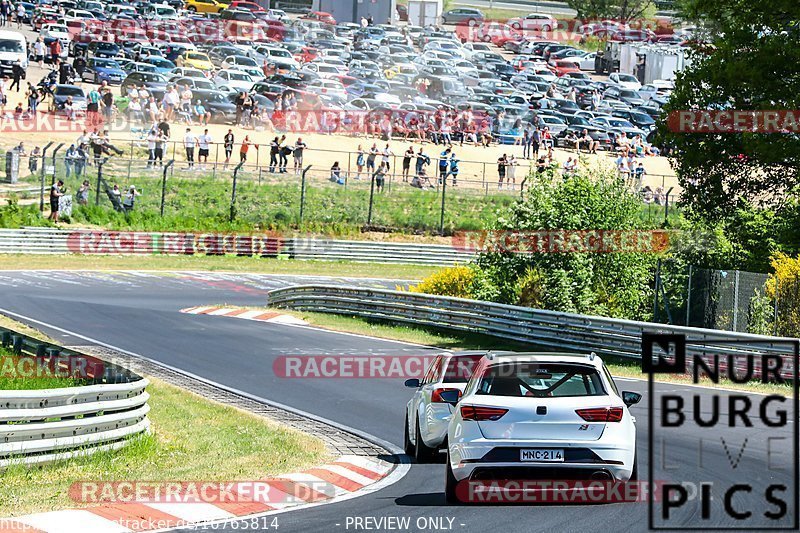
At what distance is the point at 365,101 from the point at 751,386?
4287 centimetres

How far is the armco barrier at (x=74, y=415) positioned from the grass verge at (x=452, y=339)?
35.0 ft

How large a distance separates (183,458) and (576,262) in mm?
15922

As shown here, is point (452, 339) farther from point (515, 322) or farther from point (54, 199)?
point (54, 199)

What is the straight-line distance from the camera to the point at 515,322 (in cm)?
2777

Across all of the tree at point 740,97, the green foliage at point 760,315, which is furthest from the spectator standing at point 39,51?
the green foliage at point 760,315

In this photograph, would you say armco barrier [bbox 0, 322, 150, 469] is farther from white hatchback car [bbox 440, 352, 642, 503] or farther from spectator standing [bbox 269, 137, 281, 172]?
spectator standing [bbox 269, 137, 281, 172]

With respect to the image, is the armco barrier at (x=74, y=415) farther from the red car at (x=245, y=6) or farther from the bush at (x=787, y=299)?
the red car at (x=245, y=6)

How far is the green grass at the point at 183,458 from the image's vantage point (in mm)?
12072

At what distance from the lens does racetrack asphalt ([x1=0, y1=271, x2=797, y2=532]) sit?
1066cm

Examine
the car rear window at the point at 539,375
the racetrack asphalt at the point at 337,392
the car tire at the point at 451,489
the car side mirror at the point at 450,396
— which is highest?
the car rear window at the point at 539,375

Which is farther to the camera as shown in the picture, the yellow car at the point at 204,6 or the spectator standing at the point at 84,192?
the yellow car at the point at 204,6

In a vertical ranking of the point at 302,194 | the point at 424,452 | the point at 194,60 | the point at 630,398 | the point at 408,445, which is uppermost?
the point at 194,60

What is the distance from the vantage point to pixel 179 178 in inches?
1987

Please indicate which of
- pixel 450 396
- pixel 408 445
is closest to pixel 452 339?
pixel 408 445
